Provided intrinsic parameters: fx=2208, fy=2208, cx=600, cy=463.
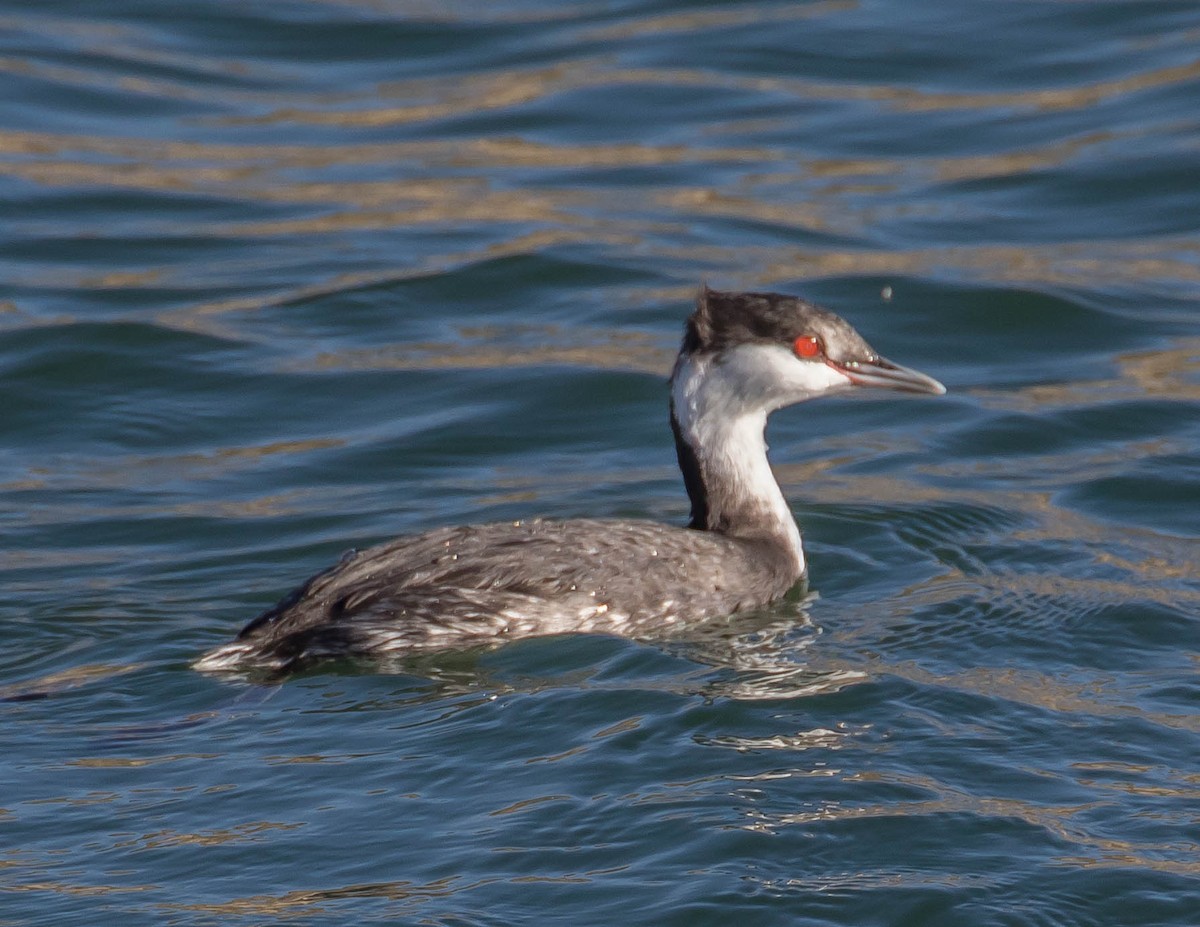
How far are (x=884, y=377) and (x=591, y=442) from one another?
255cm

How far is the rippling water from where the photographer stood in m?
6.18

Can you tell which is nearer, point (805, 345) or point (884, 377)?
point (805, 345)

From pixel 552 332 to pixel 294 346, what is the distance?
1.47m

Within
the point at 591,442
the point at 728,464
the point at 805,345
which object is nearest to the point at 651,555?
the point at 728,464

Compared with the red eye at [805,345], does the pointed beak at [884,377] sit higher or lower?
lower

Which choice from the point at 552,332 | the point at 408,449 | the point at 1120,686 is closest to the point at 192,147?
the point at 552,332

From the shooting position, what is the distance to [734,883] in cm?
587

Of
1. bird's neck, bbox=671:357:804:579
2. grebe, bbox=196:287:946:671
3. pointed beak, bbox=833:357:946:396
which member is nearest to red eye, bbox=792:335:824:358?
grebe, bbox=196:287:946:671

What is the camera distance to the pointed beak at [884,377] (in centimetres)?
879

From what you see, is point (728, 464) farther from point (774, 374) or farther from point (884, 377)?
point (884, 377)

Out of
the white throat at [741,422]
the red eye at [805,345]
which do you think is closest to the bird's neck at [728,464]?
the white throat at [741,422]

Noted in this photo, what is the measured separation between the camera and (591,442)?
11078 mm

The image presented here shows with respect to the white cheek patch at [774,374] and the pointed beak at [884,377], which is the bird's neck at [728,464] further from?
the pointed beak at [884,377]

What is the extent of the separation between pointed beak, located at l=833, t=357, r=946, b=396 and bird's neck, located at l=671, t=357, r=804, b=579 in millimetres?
384
